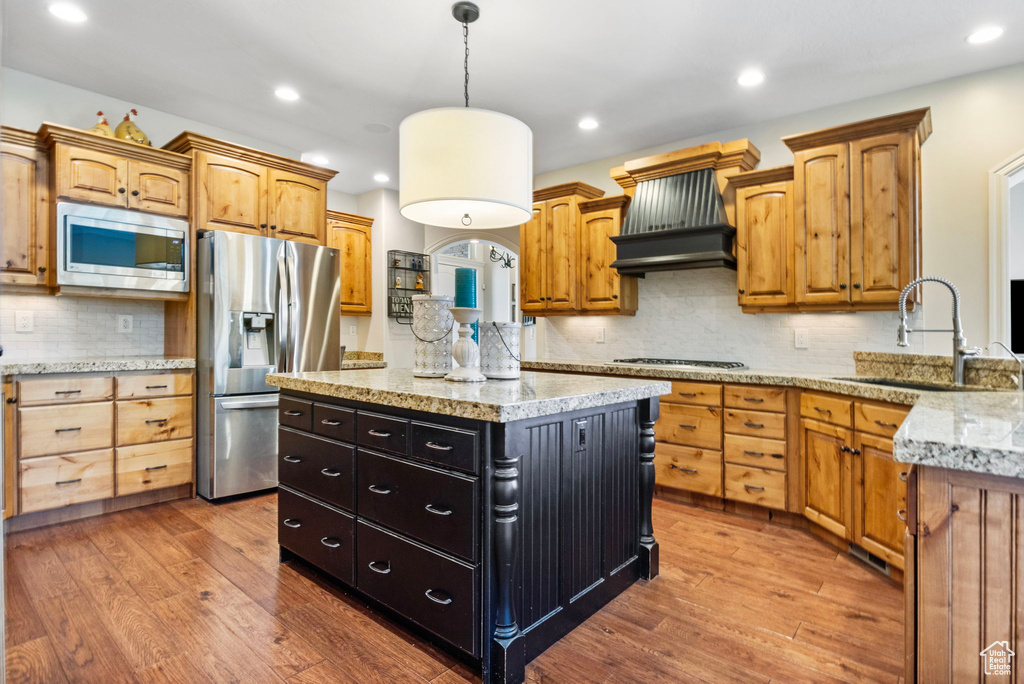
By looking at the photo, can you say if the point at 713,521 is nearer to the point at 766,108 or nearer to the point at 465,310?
the point at 465,310

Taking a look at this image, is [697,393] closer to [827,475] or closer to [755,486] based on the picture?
[755,486]

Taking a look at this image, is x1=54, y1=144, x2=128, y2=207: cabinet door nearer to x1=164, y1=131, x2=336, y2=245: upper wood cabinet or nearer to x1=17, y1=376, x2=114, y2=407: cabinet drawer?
x1=164, y1=131, x2=336, y2=245: upper wood cabinet

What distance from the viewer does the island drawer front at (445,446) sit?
5.85ft

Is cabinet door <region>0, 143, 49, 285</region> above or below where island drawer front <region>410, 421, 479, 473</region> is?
above

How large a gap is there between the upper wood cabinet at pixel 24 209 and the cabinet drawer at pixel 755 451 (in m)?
4.24

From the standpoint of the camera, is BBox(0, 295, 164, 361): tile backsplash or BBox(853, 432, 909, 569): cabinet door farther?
BBox(0, 295, 164, 361): tile backsplash

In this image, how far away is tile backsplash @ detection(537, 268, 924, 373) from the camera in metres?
3.70

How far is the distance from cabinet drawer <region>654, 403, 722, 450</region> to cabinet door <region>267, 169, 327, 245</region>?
287 centimetres

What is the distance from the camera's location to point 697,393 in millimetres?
3543

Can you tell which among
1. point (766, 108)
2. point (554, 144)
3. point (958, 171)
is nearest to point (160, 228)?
point (554, 144)

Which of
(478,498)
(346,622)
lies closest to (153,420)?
(346,622)

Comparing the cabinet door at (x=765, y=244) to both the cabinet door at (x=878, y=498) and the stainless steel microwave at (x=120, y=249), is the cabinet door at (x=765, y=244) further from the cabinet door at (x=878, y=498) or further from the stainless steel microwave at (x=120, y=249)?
the stainless steel microwave at (x=120, y=249)

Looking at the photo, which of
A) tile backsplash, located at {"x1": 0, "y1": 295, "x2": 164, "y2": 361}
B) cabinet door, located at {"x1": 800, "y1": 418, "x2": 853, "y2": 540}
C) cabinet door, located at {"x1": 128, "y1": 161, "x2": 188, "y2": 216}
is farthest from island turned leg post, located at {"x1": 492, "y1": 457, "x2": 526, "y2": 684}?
tile backsplash, located at {"x1": 0, "y1": 295, "x2": 164, "y2": 361}

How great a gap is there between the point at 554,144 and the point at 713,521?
10.3 feet
